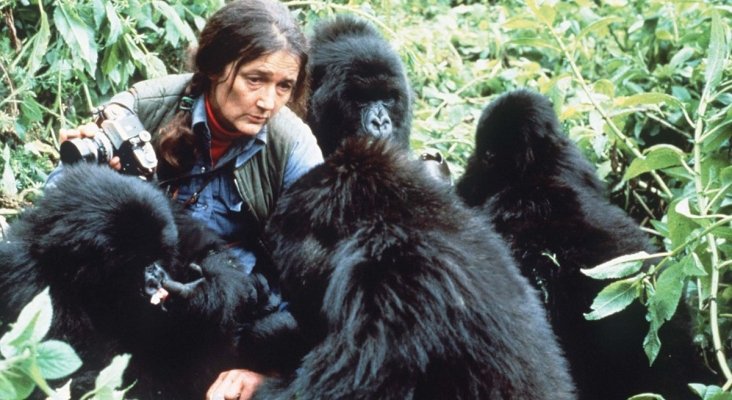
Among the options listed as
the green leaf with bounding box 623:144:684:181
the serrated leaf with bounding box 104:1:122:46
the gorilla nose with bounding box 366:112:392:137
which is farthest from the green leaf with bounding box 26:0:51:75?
the green leaf with bounding box 623:144:684:181

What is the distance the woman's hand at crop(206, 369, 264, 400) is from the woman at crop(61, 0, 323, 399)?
77 cm

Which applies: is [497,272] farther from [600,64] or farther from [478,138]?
[600,64]

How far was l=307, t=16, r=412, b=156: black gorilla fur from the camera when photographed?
5102 millimetres

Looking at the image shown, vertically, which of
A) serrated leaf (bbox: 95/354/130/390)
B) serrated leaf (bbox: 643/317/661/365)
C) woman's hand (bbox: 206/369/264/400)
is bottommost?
woman's hand (bbox: 206/369/264/400)

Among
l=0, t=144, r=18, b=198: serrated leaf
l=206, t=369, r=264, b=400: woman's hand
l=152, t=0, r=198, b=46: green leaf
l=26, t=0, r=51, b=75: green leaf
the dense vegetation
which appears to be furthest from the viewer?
l=152, t=0, r=198, b=46: green leaf

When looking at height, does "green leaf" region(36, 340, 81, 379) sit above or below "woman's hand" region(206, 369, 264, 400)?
above

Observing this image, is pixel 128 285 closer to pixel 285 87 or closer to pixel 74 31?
pixel 285 87

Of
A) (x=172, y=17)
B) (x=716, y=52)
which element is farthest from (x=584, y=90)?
(x=172, y=17)

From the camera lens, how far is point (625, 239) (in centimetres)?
412

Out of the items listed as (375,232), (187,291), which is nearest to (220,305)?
(187,291)

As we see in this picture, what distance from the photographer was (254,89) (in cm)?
397

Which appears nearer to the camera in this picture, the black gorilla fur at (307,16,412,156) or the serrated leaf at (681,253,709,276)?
the serrated leaf at (681,253,709,276)

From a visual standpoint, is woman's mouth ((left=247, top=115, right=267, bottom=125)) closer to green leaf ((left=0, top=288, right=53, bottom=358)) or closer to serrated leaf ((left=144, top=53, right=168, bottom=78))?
serrated leaf ((left=144, top=53, right=168, bottom=78))

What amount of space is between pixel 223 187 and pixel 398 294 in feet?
5.45
